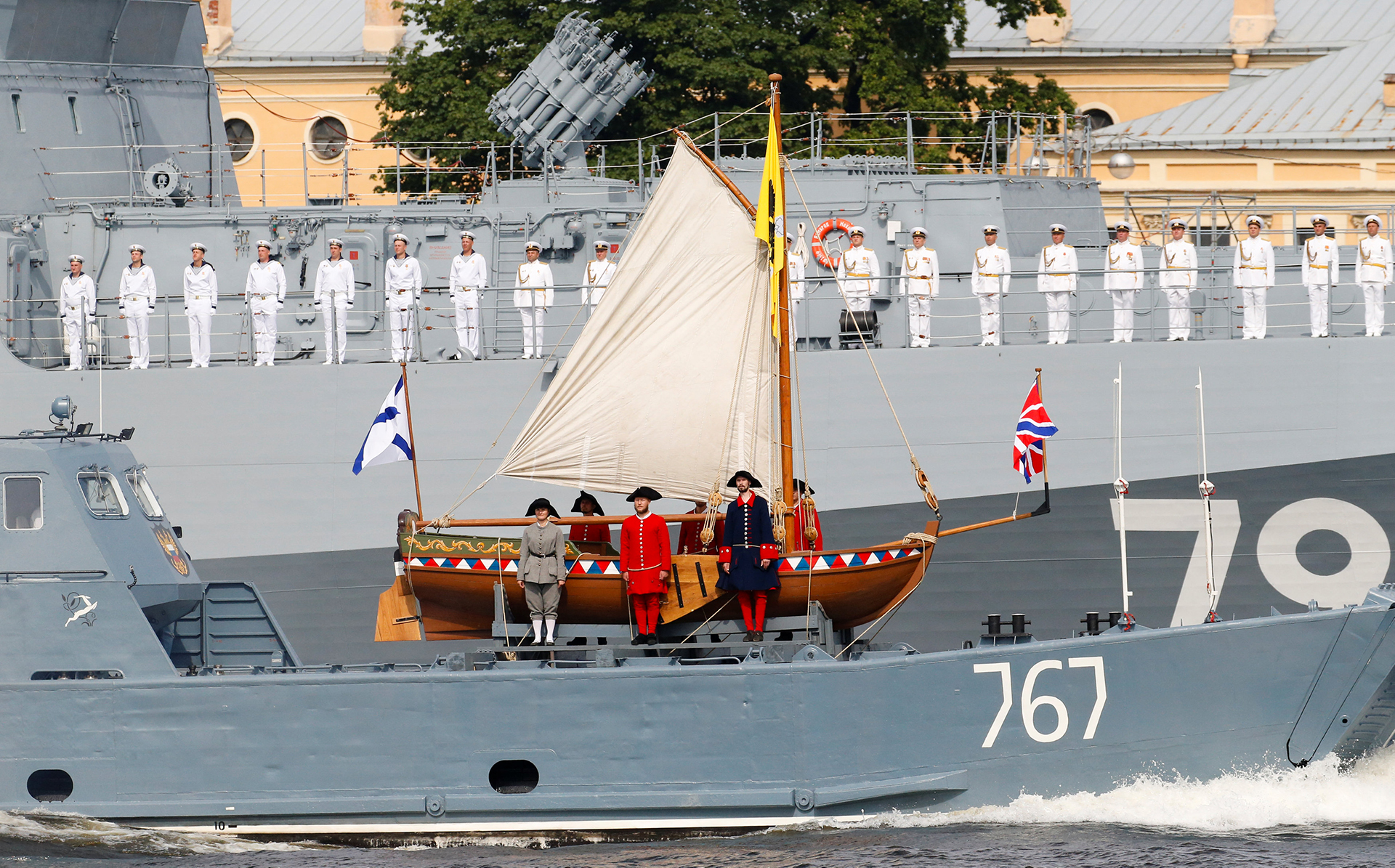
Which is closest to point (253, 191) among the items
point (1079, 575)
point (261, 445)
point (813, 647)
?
point (261, 445)

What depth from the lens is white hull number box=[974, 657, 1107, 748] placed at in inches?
462

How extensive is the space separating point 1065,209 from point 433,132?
44.1 ft

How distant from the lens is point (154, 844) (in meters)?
12.1

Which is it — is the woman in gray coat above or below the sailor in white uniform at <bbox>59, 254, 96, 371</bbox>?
below

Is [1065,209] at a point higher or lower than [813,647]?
higher

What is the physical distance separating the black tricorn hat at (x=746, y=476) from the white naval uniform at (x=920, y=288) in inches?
178

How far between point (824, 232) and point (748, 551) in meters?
6.96

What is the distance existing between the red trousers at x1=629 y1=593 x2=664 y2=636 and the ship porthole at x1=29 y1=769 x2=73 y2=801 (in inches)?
164

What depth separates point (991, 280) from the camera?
17.8 meters

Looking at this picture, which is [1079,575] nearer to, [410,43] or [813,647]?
[813,647]

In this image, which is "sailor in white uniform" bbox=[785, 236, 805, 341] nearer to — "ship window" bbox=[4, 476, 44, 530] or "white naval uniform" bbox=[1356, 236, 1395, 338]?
"white naval uniform" bbox=[1356, 236, 1395, 338]

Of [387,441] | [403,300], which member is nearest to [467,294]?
[403,300]

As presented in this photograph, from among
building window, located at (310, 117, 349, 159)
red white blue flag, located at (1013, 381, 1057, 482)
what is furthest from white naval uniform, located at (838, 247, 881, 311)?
building window, located at (310, 117, 349, 159)

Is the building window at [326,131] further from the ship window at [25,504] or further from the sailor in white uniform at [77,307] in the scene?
the ship window at [25,504]
